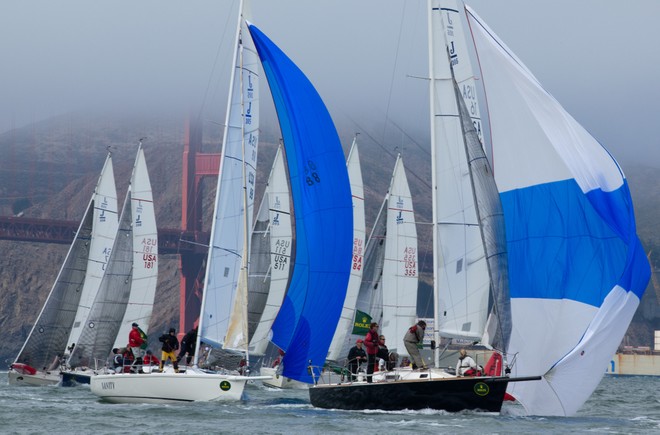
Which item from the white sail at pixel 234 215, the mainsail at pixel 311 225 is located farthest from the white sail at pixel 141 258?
the mainsail at pixel 311 225

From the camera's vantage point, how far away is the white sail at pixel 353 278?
23172mm

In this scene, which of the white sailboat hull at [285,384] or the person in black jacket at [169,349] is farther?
the white sailboat hull at [285,384]

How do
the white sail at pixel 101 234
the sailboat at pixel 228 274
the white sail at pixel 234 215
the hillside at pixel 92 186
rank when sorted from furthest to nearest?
the hillside at pixel 92 186 → the white sail at pixel 101 234 → the white sail at pixel 234 215 → the sailboat at pixel 228 274

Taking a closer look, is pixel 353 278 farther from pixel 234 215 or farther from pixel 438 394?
pixel 438 394

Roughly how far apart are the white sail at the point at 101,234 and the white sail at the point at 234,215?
24.3 feet

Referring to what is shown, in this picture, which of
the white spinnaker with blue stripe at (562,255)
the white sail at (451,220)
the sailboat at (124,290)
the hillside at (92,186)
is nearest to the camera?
the white spinnaker with blue stripe at (562,255)

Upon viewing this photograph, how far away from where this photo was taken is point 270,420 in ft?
46.3

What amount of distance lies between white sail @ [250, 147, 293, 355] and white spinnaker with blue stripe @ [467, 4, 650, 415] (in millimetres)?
8425

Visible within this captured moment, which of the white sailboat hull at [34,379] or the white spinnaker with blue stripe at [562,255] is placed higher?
the white spinnaker with blue stripe at [562,255]

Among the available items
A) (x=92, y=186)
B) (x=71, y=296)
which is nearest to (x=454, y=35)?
(x=71, y=296)

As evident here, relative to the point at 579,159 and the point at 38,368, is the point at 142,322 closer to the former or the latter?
the point at 38,368

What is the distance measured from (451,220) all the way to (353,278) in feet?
31.8

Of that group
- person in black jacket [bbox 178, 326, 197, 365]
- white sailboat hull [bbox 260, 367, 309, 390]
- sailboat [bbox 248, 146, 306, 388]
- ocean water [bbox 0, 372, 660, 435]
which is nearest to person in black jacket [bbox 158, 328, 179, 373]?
person in black jacket [bbox 178, 326, 197, 365]

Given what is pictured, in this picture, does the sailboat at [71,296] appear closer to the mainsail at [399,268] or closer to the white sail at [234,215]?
the mainsail at [399,268]
